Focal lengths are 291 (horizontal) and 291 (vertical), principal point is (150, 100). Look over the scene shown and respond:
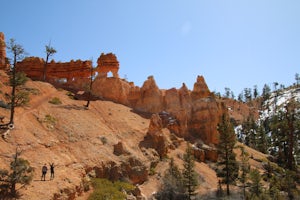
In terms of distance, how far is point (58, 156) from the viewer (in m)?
30.2

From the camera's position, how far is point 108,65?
5838 centimetres

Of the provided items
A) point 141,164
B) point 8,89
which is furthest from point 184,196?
point 8,89

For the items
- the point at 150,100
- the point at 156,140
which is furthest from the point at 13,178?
the point at 150,100

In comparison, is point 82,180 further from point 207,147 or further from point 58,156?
point 207,147

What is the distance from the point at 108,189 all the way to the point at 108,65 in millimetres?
33274

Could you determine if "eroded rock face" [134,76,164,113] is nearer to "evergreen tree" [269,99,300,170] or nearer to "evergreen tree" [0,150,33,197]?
"evergreen tree" [269,99,300,170]

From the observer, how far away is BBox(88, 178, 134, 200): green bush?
27.8m

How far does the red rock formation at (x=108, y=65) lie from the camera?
5825 centimetres

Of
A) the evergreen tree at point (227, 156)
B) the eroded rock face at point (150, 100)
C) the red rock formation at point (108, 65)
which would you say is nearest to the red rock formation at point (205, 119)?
the eroded rock face at point (150, 100)

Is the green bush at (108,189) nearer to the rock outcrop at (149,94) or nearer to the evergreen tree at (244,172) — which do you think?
the evergreen tree at (244,172)

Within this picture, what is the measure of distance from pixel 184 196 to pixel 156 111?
23.2 metres

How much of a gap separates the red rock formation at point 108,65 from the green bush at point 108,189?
2989 centimetres

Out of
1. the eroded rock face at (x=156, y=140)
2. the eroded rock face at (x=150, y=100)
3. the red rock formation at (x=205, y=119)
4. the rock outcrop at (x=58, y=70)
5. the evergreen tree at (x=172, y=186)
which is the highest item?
the rock outcrop at (x=58, y=70)

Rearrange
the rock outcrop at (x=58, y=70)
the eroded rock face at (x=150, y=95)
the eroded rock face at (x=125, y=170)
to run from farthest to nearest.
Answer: the rock outcrop at (x=58, y=70) → the eroded rock face at (x=150, y=95) → the eroded rock face at (x=125, y=170)
